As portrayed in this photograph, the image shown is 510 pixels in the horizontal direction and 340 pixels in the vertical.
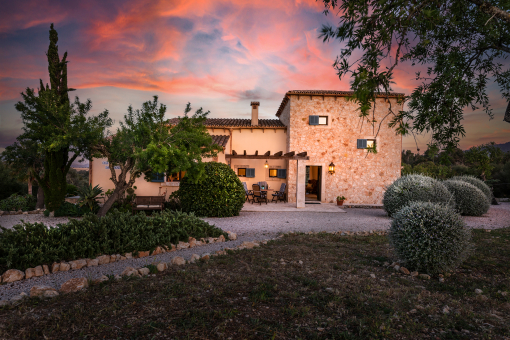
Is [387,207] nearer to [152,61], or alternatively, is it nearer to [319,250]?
[319,250]

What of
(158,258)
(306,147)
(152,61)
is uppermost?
(152,61)

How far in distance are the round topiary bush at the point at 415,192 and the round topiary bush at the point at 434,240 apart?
497cm

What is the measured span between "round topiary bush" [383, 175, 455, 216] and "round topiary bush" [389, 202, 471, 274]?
4.97 meters

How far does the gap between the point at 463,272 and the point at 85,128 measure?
8865mm

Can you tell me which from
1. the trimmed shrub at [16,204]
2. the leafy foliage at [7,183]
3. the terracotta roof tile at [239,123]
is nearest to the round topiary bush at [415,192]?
the terracotta roof tile at [239,123]

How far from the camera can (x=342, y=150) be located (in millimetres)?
13727

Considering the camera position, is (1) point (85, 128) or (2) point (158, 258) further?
(1) point (85, 128)

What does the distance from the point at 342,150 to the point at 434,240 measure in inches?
423

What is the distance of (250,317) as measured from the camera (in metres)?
2.24

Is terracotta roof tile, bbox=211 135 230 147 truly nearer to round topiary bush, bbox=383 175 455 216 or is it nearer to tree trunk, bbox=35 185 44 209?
tree trunk, bbox=35 185 44 209

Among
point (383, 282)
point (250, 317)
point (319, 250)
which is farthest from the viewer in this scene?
point (319, 250)

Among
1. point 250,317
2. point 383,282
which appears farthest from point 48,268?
point 383,282

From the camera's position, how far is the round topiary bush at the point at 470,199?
375 inches

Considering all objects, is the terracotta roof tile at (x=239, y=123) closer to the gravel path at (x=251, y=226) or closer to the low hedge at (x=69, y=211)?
the gravel path at (x=251, y=226)
